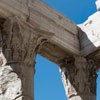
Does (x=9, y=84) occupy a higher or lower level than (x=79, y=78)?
lower

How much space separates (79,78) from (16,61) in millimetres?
3445

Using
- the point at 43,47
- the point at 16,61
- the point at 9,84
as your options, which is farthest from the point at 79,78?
the point at 9,84

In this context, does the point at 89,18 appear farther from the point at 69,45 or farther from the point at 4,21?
the point at 4,21

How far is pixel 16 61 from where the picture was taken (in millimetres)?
10836

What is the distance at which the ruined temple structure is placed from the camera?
35.2 ft

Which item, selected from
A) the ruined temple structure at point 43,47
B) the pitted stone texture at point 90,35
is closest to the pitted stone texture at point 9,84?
the ruined temple structure at point 43,47

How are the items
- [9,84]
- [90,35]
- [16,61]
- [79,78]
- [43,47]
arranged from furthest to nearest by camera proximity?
1. [90,35]
2. [79,78]
3. [43,47]
4. [16,61]
5. [9,84]

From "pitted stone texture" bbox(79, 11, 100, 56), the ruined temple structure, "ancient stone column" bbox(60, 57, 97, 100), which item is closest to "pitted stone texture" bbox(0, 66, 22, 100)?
the ruined temple structure

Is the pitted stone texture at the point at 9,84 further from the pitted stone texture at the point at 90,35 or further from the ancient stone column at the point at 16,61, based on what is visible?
the pitted stone texture at the point at 90,35

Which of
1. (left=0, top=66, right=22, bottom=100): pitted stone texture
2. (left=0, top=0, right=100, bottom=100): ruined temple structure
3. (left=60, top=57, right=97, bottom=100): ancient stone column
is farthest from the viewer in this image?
(left=60, top=57, right=97, bottom=100): ancient stone column

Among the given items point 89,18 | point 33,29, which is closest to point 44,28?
point 33,29

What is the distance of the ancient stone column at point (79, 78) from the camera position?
13.4m

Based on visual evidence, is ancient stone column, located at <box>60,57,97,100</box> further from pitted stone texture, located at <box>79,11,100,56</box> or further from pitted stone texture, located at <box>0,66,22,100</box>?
pitted stone texture, located at <box>0,66,22,100</box>

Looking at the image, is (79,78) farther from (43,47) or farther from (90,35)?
(43,47)
